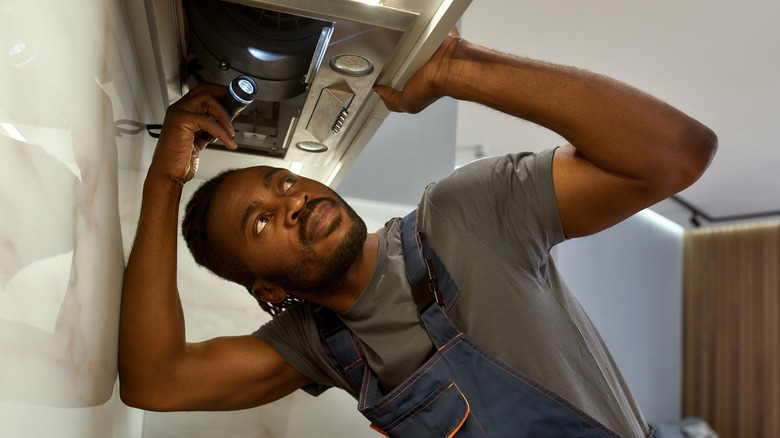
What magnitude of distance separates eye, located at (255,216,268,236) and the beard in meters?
0.07

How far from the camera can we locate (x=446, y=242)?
1040 mm

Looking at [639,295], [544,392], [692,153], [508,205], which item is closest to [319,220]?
[508,205]

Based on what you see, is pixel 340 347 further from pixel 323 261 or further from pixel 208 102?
pixel 208 102

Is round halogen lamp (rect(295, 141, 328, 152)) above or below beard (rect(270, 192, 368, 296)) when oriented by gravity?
above

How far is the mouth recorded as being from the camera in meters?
1.03

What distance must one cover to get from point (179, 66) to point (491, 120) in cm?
Result: 270

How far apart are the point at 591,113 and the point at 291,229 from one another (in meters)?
0.48

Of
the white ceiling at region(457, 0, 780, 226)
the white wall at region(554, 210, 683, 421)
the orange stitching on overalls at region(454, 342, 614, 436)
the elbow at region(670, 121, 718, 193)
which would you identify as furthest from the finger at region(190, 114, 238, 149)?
the white wall at region(554, 210, 683, 421)

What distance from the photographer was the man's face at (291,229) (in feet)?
3.40

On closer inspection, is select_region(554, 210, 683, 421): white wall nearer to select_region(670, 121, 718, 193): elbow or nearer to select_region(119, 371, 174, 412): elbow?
select_region(670, 121, 718, 193): elbow

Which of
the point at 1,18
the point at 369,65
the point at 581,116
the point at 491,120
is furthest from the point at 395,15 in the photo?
the point at 491,120

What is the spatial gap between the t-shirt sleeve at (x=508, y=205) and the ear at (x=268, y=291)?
30cm

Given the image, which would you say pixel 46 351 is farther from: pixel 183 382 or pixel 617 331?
pixel 617 331

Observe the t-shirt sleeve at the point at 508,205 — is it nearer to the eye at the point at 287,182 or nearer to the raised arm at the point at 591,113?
the raised arm at the point at 591,113
